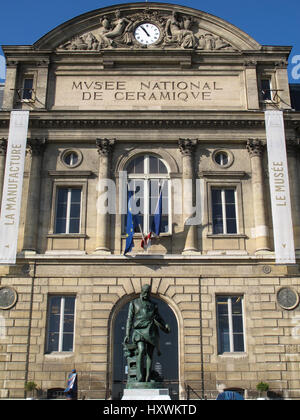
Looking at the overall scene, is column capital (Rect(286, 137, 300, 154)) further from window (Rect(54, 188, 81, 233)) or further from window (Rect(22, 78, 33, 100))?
window (Rect(22, 78, 33, 100))

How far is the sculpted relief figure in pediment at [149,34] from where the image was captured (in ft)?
84.0

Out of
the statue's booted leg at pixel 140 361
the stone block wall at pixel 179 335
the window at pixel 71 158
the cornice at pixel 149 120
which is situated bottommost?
the statue's booted leg at pixel 140 361

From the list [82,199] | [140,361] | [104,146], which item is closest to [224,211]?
[104,146]

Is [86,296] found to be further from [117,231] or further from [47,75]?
[47,75]

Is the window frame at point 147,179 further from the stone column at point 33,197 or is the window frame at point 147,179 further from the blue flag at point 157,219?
the stone column at point 33,197

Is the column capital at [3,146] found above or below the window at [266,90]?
below

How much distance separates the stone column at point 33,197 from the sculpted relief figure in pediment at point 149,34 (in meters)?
5.97

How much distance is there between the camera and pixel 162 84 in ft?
82.4

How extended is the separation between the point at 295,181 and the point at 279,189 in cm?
147

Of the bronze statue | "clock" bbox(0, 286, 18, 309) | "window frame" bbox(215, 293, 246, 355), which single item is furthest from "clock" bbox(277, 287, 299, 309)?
"clock" bbox(0, 286, 18, 309)

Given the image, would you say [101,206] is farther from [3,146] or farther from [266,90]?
[266,90]

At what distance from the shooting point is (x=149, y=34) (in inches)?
1022

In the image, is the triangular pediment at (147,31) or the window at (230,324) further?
the triangular pediment at (147,31)

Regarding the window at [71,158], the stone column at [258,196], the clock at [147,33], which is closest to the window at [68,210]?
the window at [71,158]
